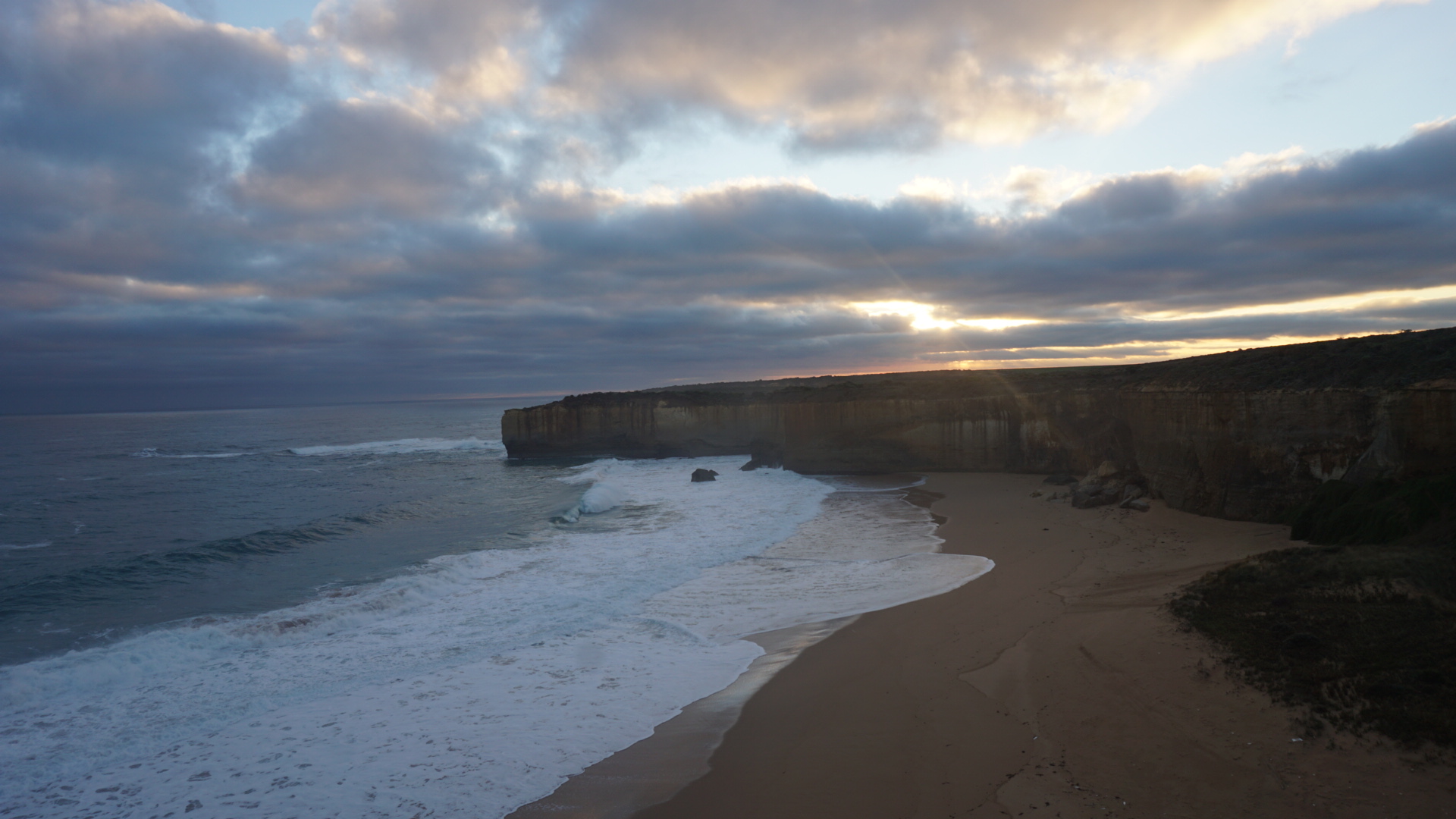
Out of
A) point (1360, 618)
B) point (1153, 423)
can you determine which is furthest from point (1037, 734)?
point (1153, 423)

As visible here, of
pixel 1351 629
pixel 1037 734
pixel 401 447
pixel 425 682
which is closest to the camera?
pixel 1037 734

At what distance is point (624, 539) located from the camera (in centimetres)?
1692

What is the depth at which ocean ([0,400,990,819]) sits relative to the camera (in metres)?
6.07

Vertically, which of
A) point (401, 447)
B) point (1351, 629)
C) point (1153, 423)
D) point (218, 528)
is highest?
point (1153, 423)

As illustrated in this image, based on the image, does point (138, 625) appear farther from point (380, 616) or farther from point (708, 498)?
point (708, 498)

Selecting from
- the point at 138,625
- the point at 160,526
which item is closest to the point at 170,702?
the point at 138,625

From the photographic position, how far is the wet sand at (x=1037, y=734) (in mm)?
4395

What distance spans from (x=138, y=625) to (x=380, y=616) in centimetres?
393

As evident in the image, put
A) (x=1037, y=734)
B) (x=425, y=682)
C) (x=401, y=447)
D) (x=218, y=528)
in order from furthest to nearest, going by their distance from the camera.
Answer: (x=401, y=447) → (x=218, y=528) → (x=425, y=682) → (x=1037, y=734)

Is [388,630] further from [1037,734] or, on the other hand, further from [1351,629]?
[1351,629]

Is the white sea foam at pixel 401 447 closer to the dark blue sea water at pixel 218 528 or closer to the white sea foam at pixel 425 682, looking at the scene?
the dark blue sea water at pixel 218 528

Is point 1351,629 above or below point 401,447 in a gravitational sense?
above

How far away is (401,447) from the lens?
5466cm

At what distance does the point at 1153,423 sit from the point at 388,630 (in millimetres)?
18305
